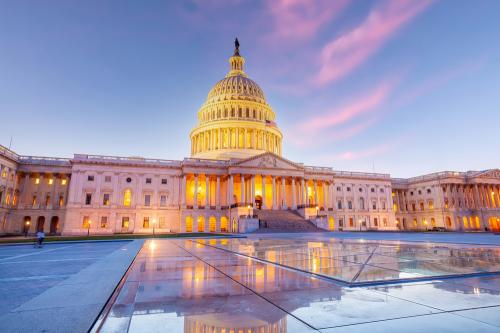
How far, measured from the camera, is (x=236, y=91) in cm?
9831

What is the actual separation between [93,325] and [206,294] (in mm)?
2082

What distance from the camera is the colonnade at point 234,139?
290 ft

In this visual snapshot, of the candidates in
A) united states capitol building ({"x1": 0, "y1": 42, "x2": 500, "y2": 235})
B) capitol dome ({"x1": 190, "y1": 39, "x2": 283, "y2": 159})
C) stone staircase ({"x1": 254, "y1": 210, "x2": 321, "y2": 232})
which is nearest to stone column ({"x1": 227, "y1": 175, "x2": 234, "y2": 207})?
united states capitol building ({"x1": 0, "y1": 42, "x2": 500, "y2": 235})

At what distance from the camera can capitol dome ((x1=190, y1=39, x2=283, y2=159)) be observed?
88312 millimetres

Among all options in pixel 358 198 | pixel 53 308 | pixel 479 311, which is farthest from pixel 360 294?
pixel 358 198

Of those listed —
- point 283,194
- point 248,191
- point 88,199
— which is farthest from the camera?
point 248,191

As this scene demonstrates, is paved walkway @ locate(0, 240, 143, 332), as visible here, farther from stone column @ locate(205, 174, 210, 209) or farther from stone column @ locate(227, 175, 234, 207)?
stone column @ locate(205, 174, 210, 209)

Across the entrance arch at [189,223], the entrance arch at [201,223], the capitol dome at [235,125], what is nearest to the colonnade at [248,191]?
the entrance arch at [201,223]

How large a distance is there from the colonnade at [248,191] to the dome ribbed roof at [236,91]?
33.2m

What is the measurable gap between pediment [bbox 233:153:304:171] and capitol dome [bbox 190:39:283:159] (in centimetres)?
1521

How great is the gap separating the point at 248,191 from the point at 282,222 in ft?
58.2

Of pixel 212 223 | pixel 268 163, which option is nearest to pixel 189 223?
pixel 212 223

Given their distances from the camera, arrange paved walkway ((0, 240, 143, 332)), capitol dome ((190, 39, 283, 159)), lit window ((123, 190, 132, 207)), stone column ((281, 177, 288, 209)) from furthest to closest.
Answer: capitol dome ((190, 39, 283, 159)) < stone column ((281, 177, 288, 209)) < lit window ((123, 190, 132, 207)) < paved walkway ((0, 240, 143, 332))

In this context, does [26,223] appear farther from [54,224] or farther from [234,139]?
[234,139]
